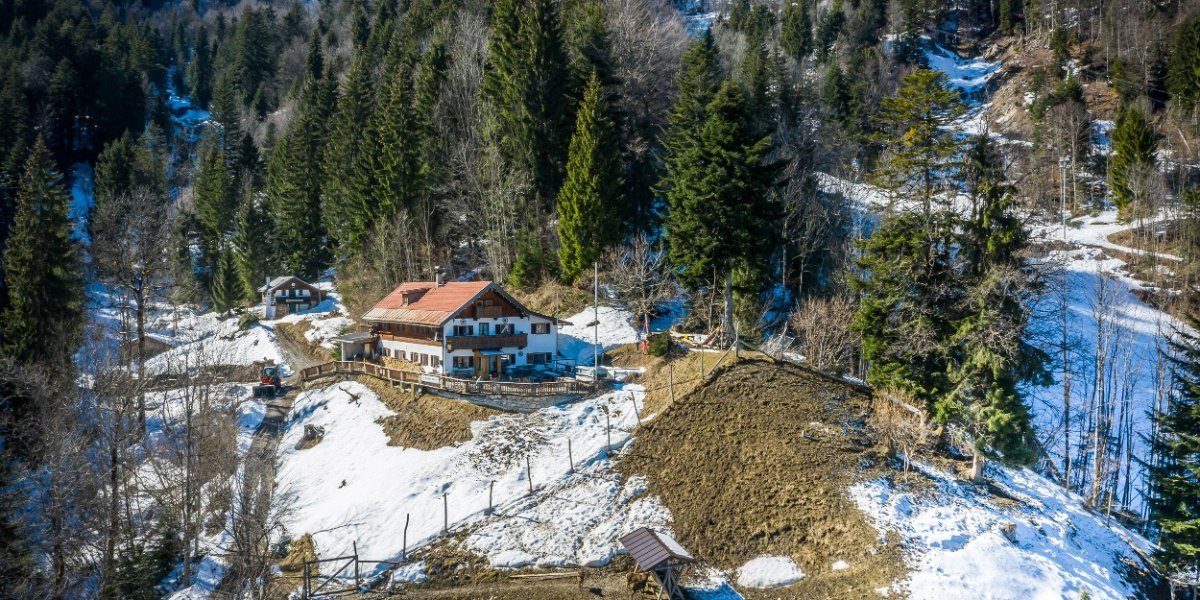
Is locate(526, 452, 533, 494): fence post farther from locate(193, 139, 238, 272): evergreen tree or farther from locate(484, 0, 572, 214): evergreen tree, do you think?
locate(193, 139, 238, 272): evergreen tree

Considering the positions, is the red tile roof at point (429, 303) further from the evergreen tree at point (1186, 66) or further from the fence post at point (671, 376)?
the evergreen tree at point (1186, 66)

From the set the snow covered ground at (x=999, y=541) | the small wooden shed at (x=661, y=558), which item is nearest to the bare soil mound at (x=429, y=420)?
the small wooden shed at (x=661, y=558)

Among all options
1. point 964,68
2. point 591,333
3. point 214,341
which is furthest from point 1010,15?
point 214,341

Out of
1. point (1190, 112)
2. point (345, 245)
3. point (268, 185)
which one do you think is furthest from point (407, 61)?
point (1190, 112)

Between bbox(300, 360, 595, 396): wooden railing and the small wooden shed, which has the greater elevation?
bbox(300, 360, 595, 396): wooden railing

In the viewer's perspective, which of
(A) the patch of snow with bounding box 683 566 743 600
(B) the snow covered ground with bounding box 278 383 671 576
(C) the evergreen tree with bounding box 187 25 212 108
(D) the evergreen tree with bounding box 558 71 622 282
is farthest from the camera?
(C) the evergreen tree with bounding box 187 25 212 108

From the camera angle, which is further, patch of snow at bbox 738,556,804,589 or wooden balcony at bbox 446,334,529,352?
wooden balcony at bbox 446,334,529,352

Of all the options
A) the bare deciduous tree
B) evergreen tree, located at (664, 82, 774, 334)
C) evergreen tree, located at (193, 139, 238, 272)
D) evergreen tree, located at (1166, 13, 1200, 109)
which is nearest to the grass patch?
evergreen tree, located at (664, 82, 774, 334)

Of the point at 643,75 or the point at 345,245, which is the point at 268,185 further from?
the point at 643,75
